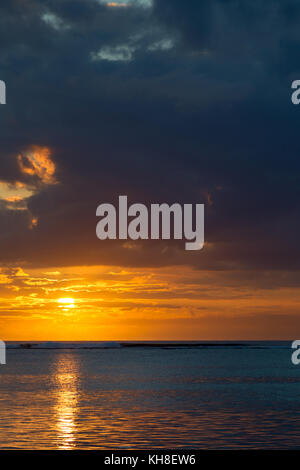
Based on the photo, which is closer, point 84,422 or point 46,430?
point 46,430

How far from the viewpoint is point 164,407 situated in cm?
5672

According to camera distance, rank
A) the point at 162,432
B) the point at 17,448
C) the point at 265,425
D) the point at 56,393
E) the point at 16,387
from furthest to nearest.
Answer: the point at 16,387
the point at 56,393
the point at 265,425
the point at 162,432
the point at 17,448

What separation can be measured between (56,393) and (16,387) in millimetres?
9837

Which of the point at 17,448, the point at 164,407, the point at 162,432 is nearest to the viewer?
the point at 17,448
